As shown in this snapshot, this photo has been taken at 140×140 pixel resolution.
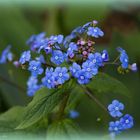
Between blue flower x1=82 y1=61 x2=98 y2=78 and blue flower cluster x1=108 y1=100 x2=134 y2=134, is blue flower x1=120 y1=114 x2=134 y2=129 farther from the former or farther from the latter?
blue flower x1=82 y1=61 x2=98 y2=78

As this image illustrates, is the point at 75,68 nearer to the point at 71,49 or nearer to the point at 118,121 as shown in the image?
the point at 71,49

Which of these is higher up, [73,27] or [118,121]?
[73,27]

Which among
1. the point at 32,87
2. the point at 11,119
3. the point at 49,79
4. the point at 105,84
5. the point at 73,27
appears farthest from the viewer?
the point at 73,27

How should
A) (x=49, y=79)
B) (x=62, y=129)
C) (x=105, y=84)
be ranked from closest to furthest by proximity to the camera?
(x=49, y=79) < (x=62, y=129) < (x=105, y=84)

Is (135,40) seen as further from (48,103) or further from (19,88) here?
(48,103)

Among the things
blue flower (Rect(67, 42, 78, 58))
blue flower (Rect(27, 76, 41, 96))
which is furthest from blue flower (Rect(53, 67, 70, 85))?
blue flower (Rect(27, 76, 41, 96))

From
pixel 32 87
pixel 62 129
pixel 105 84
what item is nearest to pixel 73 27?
pixel 32 87
